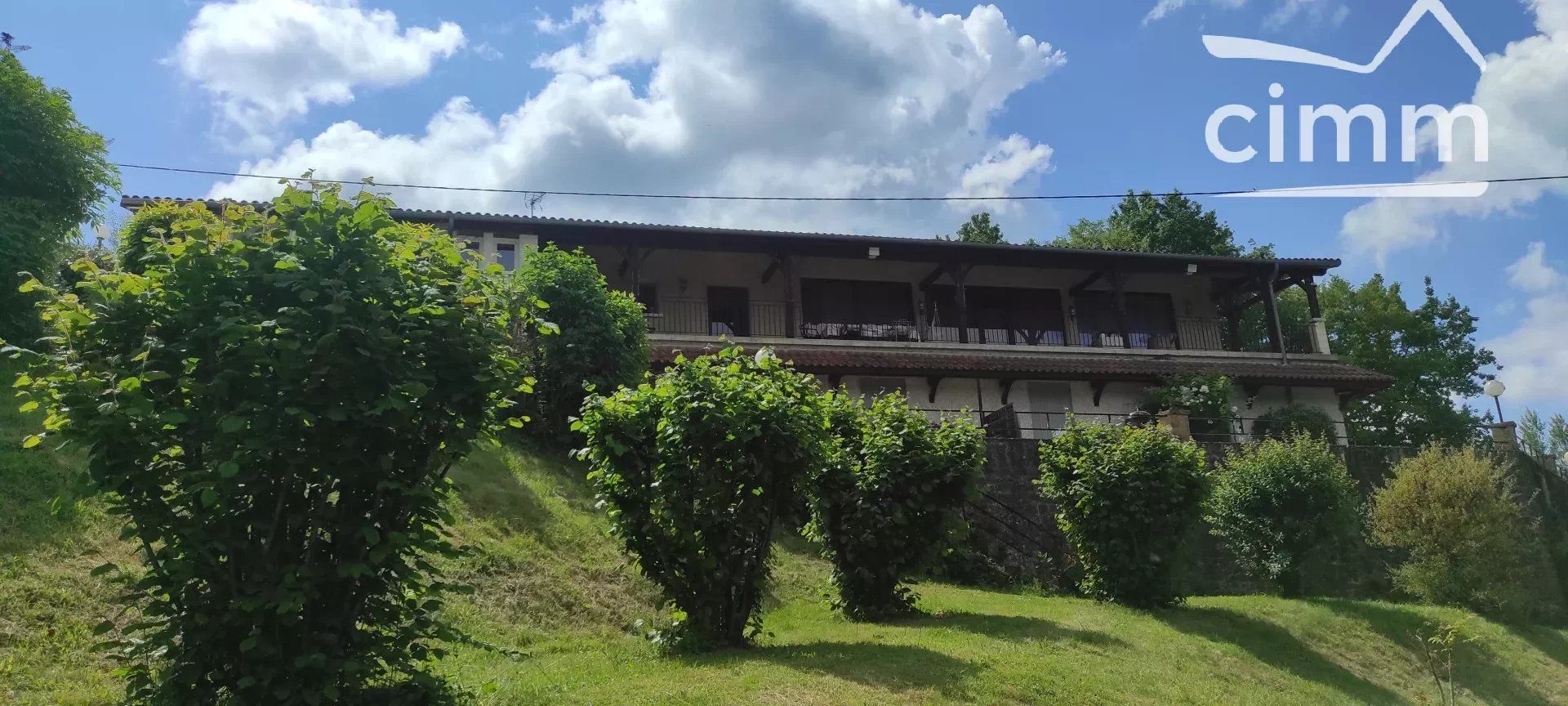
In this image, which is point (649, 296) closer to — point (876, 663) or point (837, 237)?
point (837, 237)

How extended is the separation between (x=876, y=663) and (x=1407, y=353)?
37484mm

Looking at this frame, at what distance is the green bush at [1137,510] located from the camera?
44.5ft

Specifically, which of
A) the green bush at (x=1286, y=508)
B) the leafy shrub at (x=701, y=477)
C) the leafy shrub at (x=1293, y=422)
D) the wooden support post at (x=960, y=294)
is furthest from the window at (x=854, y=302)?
the leafy shrub at (x=701, y=477)

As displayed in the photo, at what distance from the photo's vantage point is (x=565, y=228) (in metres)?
22.5

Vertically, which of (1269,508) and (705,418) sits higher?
(705,418)

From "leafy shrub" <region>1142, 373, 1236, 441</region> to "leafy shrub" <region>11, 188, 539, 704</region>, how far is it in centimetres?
2010

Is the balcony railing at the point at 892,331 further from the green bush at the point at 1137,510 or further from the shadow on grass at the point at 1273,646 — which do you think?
the shadow on grass at the point at 1273,646

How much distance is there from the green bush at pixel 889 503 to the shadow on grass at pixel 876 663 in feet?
7.45

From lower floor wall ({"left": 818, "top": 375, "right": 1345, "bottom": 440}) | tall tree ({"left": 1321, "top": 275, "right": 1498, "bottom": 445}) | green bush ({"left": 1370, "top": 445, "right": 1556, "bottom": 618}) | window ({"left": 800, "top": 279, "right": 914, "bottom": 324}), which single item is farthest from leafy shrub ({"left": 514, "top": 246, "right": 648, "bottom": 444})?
tall tree ({"left": 1321, "top": 275, "right": 1498, "bottom": 445})

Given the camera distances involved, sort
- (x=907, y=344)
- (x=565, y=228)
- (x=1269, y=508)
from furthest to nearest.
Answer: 1. (x=907, y=344)
2. (x=565, y=228)
3. (x=1269, y=508)

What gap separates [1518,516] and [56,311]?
20080mm

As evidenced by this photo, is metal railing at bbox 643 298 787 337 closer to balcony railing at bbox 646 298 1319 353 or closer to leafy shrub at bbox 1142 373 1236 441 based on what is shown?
balcony railing at bbox 646 298 1319 353

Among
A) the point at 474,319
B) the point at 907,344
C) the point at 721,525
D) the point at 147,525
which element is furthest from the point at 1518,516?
the point at 147,525

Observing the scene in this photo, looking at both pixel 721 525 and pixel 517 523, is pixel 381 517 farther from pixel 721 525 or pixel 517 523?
pixel 517 523
